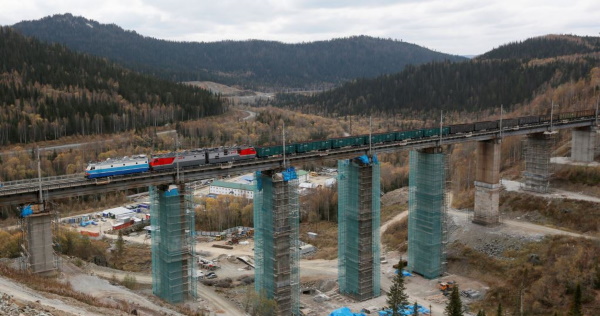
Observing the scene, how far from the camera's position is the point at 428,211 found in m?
64.3

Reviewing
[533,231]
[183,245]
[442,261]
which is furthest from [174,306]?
[533,231]

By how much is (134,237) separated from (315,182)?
59874 millimetres

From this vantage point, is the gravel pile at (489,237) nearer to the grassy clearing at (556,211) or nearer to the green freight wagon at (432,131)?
the grassy clearing at (556,211)

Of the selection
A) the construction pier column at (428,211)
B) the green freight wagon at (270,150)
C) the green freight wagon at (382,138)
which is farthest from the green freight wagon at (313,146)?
the construction pier column at (428,211)

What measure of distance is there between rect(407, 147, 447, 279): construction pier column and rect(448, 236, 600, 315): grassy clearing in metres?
3.94

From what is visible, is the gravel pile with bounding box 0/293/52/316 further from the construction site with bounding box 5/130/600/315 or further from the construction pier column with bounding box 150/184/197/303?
the construction pier column with bounding box 150/184/197/303

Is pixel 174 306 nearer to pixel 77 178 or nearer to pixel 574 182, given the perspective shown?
pixel 77 178

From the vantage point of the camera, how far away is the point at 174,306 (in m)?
45.3

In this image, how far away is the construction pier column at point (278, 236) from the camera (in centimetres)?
5150

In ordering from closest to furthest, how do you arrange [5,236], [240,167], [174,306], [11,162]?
[174,306]
[240,167]
[5,236]
[11,162]

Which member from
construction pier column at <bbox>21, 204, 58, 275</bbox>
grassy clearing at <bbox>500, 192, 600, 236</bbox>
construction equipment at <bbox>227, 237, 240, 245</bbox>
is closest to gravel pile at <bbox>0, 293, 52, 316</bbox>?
construction pier column at <bbox>21, 204, 58, 275</bbox>

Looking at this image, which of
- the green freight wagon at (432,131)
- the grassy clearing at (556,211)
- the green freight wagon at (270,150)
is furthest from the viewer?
the grassy clearing at (556,211)

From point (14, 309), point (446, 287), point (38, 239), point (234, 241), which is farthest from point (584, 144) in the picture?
point (14, 309)

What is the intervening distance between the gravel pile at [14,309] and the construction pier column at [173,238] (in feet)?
65.9
